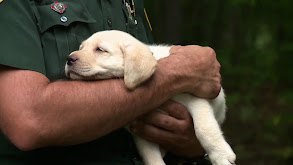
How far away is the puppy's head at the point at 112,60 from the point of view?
2.14 m

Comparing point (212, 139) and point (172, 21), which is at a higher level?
point (212, 139)

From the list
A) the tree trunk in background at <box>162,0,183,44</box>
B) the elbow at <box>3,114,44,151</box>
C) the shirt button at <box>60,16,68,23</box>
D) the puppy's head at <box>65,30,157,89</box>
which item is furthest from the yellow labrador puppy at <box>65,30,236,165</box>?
the tree trunk in background at <box>162,0,183,44</box>

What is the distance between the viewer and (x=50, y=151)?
2.23m

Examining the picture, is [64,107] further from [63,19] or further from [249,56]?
[249,56]

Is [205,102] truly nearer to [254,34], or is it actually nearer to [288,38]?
[288,38]

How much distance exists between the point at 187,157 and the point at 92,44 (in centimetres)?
90

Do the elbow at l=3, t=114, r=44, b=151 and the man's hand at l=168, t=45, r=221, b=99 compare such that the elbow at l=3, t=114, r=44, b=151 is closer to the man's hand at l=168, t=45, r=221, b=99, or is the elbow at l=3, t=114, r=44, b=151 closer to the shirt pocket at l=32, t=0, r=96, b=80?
the shirt pocket at l=32, t=0, r=96, b=80

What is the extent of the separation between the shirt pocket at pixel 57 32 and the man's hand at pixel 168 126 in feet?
1.58

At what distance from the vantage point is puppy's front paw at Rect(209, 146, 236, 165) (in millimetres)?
2330

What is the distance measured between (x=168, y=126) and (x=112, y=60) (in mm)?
442

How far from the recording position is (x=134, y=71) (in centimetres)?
213

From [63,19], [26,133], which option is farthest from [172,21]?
[26,133]

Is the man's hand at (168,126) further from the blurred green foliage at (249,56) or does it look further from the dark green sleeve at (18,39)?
the blurred green foliage at (249,56)

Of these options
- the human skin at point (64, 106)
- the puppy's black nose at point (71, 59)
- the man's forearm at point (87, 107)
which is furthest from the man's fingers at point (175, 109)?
the puppy's black nose at point (71, 59)
